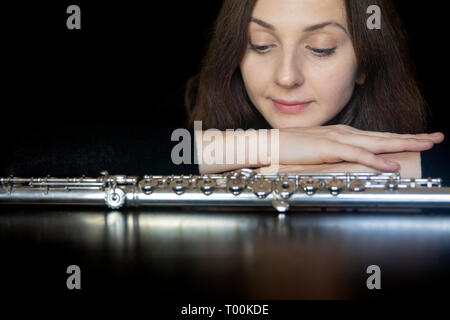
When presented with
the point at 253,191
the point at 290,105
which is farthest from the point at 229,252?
the point at 290,105

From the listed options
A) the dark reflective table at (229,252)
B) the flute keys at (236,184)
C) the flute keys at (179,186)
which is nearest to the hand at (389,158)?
the dark reflective table at (229,252)

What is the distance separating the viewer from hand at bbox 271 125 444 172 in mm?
1299

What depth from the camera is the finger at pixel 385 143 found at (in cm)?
133

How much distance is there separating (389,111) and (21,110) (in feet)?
4.62

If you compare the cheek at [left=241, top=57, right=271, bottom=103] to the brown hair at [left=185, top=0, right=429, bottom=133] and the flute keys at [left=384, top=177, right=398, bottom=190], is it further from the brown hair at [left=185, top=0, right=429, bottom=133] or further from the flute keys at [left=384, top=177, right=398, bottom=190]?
the flute keys at [left=384, top=177, right=398, bottom=190]

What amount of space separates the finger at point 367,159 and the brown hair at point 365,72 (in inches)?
5.5

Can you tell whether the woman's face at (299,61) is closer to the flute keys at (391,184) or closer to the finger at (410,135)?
the finger at (410,135)

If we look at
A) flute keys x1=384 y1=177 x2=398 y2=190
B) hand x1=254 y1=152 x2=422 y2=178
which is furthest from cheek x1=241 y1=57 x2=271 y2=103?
flute keys x1=384 y1=177 x2=398 y2=190

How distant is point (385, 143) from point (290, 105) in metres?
0.33

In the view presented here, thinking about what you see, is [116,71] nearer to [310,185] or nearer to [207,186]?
[207,186]

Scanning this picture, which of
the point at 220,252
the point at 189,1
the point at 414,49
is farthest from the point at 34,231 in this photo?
the point at 414,49

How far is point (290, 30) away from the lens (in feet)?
4.31
